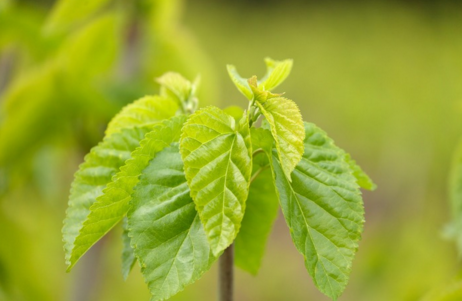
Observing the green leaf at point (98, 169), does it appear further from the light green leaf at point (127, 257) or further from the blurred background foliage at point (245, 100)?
the blurred background foliage at point (245, 100)

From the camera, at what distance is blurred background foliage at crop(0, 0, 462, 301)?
1013 millimetres

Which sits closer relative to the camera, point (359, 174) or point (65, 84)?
point (359, 174)

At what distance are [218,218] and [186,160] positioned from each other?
0.05m

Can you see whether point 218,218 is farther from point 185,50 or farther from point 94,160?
point 185,50

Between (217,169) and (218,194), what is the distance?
0.02 m

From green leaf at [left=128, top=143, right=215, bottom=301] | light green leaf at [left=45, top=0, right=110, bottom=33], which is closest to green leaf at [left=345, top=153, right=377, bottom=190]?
green leaf at [left=128, top=143, right=215, bottom=301]

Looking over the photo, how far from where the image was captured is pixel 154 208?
40 centimetres

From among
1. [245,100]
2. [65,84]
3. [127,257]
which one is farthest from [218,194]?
[245,100]

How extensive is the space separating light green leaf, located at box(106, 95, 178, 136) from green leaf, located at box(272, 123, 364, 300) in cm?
13

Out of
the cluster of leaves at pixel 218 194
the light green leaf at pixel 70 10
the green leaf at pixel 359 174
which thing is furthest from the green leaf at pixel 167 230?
the light green leaf at pixel 70 10

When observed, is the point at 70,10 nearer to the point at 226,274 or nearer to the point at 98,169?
the point at 98,169

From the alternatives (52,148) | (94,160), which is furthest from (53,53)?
(94,160)

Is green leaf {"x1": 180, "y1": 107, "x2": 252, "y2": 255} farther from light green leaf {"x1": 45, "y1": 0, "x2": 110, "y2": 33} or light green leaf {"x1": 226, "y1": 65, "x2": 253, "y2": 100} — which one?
light green leaf {"x1": 45, "y1": 0, "x2": 110, "y2": 33}

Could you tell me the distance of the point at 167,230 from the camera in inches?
15.7
